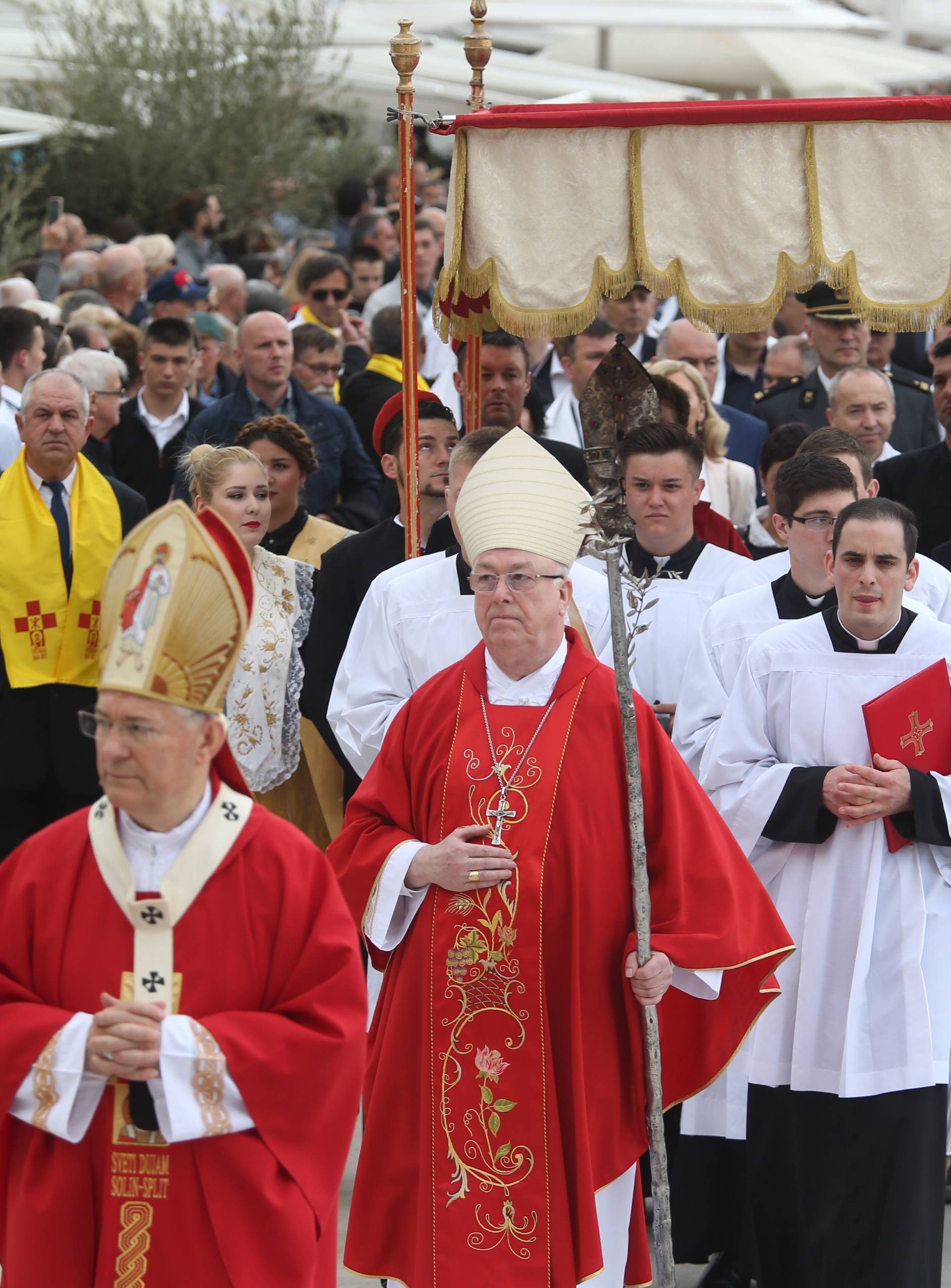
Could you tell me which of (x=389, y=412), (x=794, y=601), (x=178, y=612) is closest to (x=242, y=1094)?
(x=178, y=612)

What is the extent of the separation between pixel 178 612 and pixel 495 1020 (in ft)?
4.95

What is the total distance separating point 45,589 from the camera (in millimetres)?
6590

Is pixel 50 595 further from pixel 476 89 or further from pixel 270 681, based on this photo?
pixel 476 89

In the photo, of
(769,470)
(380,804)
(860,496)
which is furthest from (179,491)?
(380,804)

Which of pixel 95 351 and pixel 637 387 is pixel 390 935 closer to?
pixel 637 387

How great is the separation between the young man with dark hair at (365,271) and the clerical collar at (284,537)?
570 cm

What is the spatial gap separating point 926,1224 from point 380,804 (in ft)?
5.69

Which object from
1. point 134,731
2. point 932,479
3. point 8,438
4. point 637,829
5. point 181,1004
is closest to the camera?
point 134,731

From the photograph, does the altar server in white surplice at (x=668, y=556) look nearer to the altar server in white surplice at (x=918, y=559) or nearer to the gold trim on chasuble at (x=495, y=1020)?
the altar server in white surplice at (x=918, y=559)

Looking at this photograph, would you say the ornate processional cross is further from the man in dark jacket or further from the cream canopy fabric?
the man in dark jacket

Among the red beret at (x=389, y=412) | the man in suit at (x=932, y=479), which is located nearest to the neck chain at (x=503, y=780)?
the red beret at (x=389, y=412)

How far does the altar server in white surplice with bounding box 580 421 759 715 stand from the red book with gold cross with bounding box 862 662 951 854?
3.69 ft

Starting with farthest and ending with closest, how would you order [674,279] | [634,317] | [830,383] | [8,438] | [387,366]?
[634,317], [387,366], [830,383], [8,438], [674,279]

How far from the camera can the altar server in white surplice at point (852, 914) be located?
4648 millimetres
